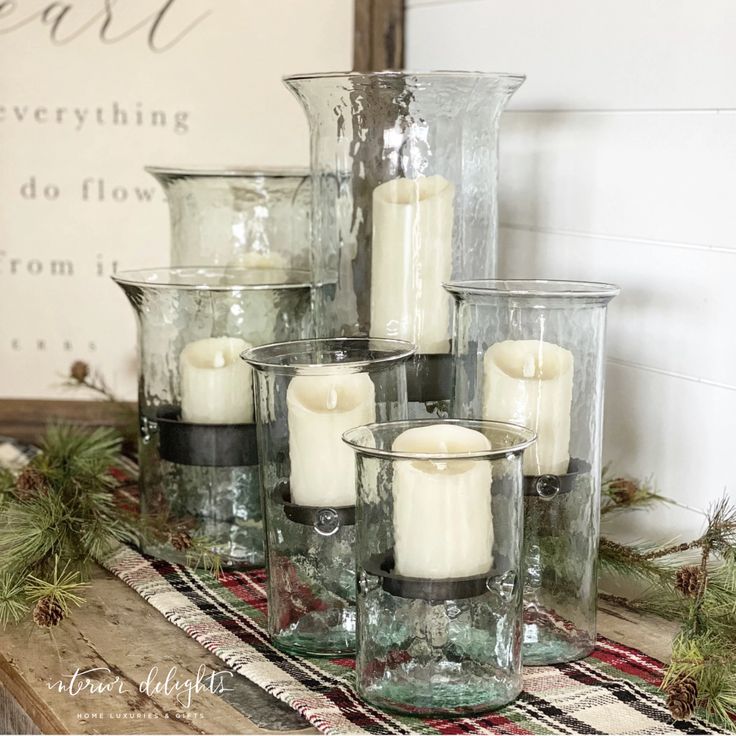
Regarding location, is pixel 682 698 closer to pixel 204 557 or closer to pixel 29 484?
pixel 204 557

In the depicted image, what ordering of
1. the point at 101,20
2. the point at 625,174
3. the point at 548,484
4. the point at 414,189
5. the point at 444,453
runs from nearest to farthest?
the point at 444,453 < the point at 548,484 < the point at 414,189 < the point at 625,174 < the point at 101,20

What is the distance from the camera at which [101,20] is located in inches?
49.5

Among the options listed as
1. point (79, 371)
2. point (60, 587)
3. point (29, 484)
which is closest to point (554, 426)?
point (60, 587)

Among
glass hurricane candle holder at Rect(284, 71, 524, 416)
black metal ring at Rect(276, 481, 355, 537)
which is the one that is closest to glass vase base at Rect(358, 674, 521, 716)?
black metal ring at Rect(276, 481, 355, 537)

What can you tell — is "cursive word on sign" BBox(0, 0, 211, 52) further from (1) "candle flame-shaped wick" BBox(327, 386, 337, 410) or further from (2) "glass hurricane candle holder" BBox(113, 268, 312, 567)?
(1) "candle flame-shaped wick" BBox(327, 386, 337, 410)

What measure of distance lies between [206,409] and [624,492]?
340 mm

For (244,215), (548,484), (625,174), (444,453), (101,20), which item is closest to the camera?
(444,453)

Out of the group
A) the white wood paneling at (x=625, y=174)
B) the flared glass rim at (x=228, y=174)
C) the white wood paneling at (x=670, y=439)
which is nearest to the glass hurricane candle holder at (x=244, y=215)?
the flared glass rim at (x=228, y=174)

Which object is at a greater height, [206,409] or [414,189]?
[414,189]

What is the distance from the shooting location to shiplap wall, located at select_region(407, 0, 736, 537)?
85 cm

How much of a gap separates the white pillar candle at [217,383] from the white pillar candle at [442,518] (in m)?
0.30

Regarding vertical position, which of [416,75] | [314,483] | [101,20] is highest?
[101,20]

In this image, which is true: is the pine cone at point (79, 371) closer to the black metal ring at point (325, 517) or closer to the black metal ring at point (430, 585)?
the black metal ring at point (325, 517)

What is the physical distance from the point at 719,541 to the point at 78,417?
82 centimetres
